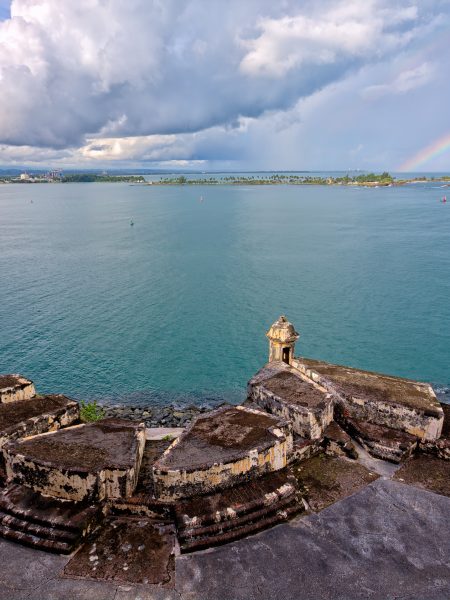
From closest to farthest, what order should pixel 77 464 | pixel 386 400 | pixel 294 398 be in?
pixel 77 464
pixel 386 400
pixel 294 398

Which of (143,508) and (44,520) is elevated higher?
(44,520)

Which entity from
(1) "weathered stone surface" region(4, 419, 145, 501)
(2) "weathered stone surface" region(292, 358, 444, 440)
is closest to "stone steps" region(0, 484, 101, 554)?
(1) "weathered stone surface" region(4, 419, 145, 501)

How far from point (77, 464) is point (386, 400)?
9.94 m

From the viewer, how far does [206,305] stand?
147 feet

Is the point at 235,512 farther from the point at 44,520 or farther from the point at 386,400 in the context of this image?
the point at 386,400

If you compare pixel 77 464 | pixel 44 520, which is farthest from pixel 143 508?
pixel 44 520

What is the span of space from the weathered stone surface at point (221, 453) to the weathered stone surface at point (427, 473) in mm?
3583

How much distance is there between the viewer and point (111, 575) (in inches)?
379

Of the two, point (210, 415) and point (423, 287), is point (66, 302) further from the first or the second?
point (423, 287)

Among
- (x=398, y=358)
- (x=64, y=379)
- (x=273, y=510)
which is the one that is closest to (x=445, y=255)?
(x=398, y=358)

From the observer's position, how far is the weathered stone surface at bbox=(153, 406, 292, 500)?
11.2 m

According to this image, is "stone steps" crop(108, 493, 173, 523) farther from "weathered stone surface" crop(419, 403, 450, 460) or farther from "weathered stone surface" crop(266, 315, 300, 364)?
"weathered stone surface" crop(419, 403, 450, 460)

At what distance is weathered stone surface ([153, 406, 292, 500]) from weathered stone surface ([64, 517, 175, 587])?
3.08ft

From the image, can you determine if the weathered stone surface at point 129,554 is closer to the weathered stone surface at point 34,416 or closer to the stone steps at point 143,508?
the stone steps at point 143,508
